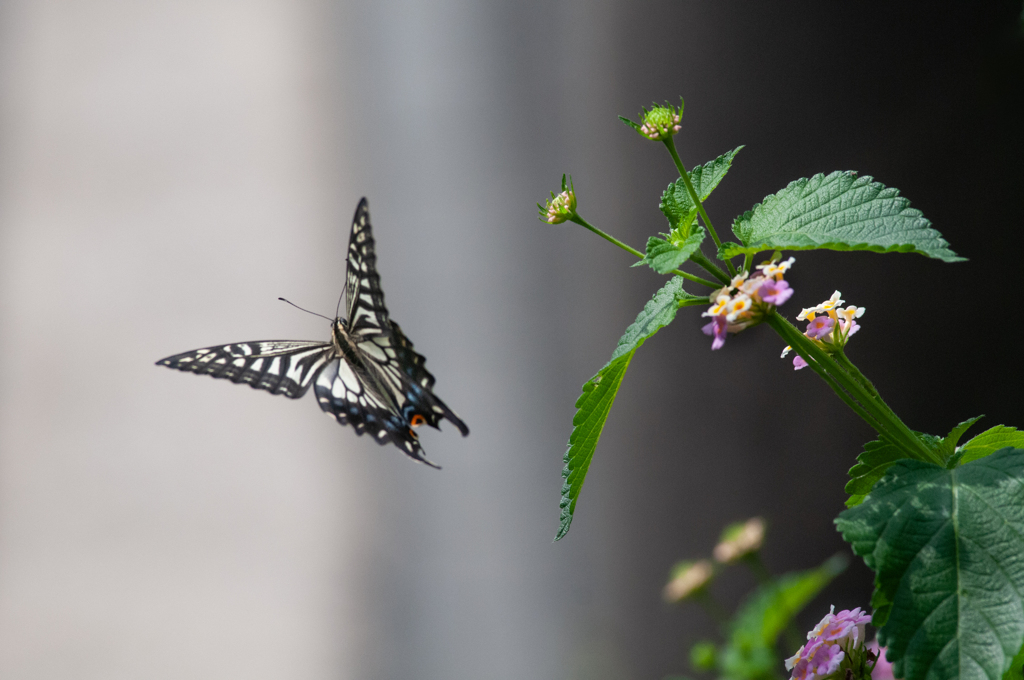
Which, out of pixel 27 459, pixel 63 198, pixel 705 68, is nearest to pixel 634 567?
pixel 705 68

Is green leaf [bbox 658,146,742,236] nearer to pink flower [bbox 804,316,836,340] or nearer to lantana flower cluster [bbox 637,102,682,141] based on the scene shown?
lantana flower cluster [bbox 637,102,682,141]

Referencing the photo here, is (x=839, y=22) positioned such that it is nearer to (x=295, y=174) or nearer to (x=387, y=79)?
(x=387, y=79)

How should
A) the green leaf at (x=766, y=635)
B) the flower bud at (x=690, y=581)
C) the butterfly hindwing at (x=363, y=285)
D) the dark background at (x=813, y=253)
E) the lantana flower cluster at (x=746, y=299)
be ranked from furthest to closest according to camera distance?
the dark background at (x=813, y=253), the flower bud at (x=690, y=581), the butterfly hindwing at (x=363, y=285), the green leaf at (x=766, y=635), the lantana flower cluster at (x=746, y=299)

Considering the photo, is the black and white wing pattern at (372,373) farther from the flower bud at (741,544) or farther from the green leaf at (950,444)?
the green leaf at (950,444)

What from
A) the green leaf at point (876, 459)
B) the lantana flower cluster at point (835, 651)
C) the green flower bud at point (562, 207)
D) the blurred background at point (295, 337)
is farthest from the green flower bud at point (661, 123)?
the blurred background at point (295, 337)

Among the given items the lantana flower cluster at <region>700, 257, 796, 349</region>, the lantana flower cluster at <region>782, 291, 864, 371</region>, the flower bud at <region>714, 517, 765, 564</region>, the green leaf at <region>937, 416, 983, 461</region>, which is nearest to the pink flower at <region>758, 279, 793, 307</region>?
the lantana flower cluster at <region>700, 257, 796, 349</region>
